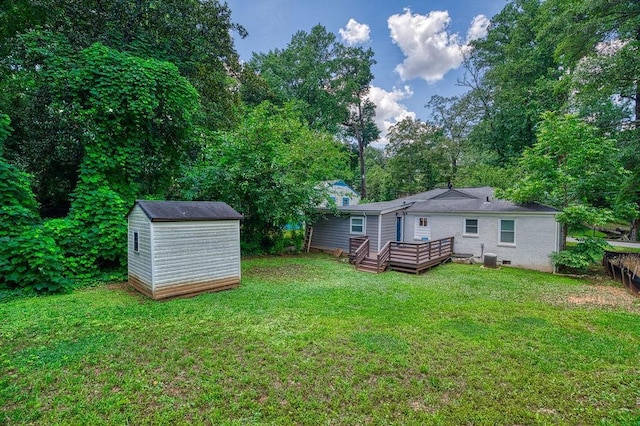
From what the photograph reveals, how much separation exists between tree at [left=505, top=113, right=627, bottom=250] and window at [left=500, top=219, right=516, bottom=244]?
0.95 metres

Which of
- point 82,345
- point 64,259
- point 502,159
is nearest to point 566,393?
point 82,345

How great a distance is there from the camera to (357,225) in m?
14.0

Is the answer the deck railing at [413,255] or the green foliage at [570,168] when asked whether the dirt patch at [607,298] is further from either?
the deck railing at [413,255]

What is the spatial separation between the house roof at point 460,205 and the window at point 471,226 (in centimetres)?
55

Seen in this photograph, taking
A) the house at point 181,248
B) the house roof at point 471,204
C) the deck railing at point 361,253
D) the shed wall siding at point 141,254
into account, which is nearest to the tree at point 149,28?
the shed wall siding at point 141,254

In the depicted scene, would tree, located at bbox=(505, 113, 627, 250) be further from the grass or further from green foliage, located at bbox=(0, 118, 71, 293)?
green foliage, located at bbox=(0, 118, 71, 293)

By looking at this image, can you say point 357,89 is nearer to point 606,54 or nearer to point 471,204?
point 471,204

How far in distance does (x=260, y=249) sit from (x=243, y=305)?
A: 772cm

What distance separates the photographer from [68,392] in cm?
340

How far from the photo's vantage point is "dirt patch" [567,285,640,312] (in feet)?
22.7

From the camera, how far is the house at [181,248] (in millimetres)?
6805

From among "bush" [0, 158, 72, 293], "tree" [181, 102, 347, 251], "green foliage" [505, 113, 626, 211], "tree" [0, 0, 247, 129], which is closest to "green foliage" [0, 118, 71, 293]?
"bush" [0, 158, 72, 293]

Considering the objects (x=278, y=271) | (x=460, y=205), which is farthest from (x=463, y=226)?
(x=278, y=271)

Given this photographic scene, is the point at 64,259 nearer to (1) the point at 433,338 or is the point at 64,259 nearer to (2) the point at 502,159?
(1) the point at 433,338
